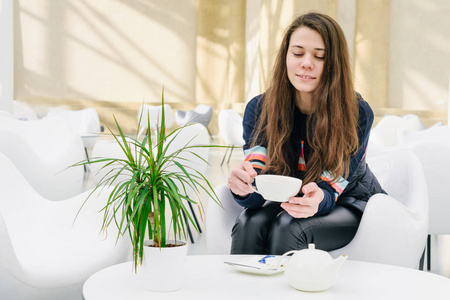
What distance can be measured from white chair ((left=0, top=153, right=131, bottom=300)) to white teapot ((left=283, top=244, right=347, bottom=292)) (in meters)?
0.83

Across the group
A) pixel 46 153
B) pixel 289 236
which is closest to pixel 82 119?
pixel 46 153

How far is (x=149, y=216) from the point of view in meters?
1.37

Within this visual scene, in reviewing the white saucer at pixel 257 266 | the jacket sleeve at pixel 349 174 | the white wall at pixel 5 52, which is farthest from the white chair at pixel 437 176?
the white wall at pixel 5 52

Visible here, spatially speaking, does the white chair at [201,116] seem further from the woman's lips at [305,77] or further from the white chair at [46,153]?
the woman's lips at [305,77]

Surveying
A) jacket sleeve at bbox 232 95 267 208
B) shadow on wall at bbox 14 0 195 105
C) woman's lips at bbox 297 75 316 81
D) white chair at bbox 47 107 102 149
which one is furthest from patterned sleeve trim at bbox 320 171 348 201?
shadow on wall at bbox 14 0 195 105

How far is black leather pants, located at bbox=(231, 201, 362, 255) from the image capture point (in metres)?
1.95

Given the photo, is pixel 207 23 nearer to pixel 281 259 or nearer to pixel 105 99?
pixel 105 99

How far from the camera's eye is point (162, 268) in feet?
4.49

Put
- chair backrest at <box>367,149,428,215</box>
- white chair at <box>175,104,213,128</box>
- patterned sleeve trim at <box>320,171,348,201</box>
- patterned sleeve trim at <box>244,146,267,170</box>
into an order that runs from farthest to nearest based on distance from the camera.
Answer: white chair at <box>175,104,213,128</box>
chair backrest at <box>367,149,428,215</box>
patterned sleeve trim at <box>244,146,267,170</box>
patterned sleeve trim at <box>320,171,348,201</box>

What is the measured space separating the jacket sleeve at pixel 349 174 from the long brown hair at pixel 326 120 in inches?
1.0

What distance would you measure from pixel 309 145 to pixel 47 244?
3.49 feet

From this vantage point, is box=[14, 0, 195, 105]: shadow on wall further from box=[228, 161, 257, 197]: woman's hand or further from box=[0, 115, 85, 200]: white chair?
box=[228, 161, 257, 197]: woman's hand

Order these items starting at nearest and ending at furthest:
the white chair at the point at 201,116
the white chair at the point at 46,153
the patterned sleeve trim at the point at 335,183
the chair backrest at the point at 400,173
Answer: the patterned sleeve trim at the point at 335,183 → the chair backrest at the point at 400,173 → the white chair at the point at 46,153 → the white chair at the point at 201,116

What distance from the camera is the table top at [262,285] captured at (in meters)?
1.38
